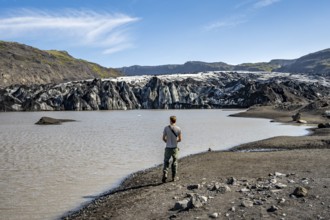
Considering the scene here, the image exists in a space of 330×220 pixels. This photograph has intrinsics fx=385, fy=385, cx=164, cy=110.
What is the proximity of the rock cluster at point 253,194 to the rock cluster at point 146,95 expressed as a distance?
135312 mm

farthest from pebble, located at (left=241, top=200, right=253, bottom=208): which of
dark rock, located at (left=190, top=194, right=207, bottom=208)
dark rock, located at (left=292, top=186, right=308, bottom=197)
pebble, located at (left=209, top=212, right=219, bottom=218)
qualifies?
dark rock, located at (left=292, top=186, right=308, bottom=197)

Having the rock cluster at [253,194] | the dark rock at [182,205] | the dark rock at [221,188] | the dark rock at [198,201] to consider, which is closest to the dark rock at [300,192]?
the rock cluster at [253,194]

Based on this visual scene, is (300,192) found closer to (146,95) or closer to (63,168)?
(63,168)

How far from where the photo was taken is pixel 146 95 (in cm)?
17288

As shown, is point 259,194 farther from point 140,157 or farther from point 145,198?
point 140,157

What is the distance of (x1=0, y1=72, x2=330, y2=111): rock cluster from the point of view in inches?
5974

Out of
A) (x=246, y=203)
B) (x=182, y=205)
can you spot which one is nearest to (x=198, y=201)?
(x=182, y=205)

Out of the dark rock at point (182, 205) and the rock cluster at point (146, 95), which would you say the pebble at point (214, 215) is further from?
the rock cluster at point (146, 95)

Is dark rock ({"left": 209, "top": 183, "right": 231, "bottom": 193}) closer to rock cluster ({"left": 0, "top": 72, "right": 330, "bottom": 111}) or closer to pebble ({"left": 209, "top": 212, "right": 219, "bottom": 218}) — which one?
pebble ({"left": 209, "top": 212, "right": 219, "bottom": 218})

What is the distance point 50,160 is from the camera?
29609 millimetres

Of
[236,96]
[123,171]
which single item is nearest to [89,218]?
[123,171]

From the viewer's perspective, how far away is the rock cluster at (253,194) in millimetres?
12547

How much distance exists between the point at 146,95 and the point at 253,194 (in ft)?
523

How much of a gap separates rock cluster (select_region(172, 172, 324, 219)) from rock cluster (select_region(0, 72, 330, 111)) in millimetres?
135312
